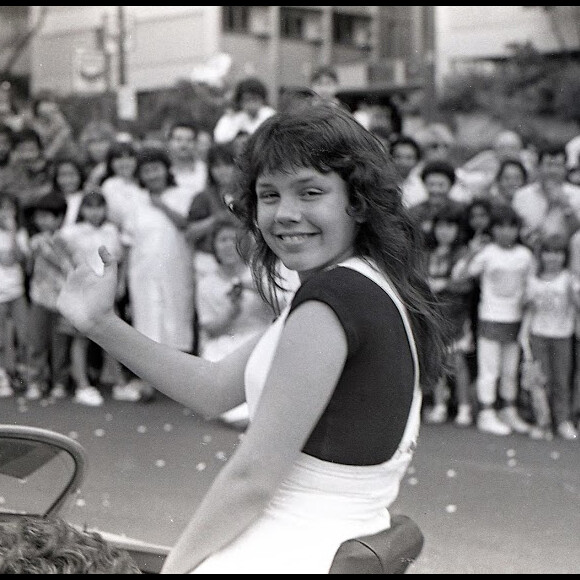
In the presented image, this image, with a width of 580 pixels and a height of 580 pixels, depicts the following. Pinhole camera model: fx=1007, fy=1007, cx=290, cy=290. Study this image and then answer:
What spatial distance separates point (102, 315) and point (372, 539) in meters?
0.55

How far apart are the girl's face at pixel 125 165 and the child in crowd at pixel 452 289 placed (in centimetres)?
220

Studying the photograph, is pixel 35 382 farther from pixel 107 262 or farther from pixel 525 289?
pixel 107 262

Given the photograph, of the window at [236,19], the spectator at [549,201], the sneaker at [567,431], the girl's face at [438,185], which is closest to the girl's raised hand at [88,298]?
the sneaker at [567,431]

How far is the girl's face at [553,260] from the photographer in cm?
555

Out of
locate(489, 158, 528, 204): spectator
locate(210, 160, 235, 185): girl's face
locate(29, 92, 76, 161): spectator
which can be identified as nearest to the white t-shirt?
locate(489, 158, 528, 204): spectator

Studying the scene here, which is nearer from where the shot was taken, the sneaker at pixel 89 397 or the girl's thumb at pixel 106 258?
the girl's thumb at pixel 106 258

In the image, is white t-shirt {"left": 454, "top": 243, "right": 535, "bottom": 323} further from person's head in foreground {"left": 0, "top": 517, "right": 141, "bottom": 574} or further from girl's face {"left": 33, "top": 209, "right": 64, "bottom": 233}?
person's head in foreground {"left": 0, "top": 517, "right": 141, "bottom": 574}

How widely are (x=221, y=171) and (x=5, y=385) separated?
212cm

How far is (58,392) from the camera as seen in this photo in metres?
6.72

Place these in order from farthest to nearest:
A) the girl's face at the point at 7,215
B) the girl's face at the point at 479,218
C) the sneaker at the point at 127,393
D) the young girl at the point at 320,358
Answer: the girl's face at the point at 7,215 < the sneaker at the point at 127,393 < the girl's face at the point at 479,218 < the young girl at the point at 320,358

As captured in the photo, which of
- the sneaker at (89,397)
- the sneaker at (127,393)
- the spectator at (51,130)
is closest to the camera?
the sneaker at (89,397)

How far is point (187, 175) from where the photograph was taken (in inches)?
272

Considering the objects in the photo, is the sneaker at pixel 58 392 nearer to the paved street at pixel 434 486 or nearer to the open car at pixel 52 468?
the paved street at pixel 434 486

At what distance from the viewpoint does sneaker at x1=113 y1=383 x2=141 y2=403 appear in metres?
6.61
